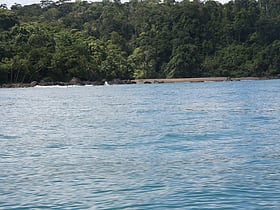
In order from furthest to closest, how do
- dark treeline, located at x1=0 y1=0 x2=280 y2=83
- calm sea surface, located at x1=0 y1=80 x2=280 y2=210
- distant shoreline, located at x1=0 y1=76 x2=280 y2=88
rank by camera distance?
1. dark treeline, located at x1=0 y1=0 x2=280 y2=83
2. distant shoreline, located at x1=0 y1=76 x2=280 y2=88
3. calm sea surface, located at x1=0 y1=80 x2=280 y2=210

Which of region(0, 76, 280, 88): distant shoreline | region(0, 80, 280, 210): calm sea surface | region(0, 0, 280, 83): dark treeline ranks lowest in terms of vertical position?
region(0, 76, 280, 88): distant shoreline

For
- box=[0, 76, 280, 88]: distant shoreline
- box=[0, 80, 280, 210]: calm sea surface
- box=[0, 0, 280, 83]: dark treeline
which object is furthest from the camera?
box=[0, 0, 280, 83]: dark treeline

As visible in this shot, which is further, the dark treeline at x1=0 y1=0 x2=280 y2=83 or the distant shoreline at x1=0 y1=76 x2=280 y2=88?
the dark treeline at x1=0 y1=0 x2=280 y2=83

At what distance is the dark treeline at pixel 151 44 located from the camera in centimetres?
12050

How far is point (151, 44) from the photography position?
154250mm

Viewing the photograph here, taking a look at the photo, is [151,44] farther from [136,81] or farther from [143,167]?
[143,167]

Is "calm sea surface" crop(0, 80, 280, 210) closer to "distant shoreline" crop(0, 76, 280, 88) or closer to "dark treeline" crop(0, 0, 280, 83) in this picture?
"distant shoreline" crop(0, 76, 280, 88)

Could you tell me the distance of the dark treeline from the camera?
12050 cm

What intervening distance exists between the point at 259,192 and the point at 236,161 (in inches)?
149

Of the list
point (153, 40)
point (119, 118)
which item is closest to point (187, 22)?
point (153, 40)

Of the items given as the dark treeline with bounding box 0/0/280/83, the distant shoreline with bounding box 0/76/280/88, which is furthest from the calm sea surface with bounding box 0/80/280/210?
the dark treeline with bounding box 0/0/280/83

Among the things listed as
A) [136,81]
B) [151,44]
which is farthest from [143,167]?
[151,44]

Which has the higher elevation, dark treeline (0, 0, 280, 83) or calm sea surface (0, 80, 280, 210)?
dark treeline (0, 0, 280, 83)

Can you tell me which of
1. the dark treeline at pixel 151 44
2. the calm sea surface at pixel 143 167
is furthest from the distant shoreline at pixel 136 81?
the calm sea surface at pixel 143 167
